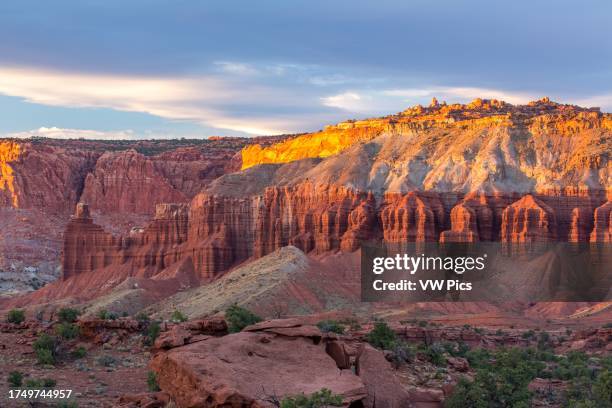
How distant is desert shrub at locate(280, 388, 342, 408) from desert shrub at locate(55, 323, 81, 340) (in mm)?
18084

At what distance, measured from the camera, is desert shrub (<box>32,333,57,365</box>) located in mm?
39438

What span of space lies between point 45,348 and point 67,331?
3.17 meters

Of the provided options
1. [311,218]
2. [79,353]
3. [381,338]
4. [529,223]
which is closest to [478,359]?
[381,338]

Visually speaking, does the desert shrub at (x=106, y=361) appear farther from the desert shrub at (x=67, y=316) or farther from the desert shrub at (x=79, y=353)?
the desert shrub at (x=67, y=316)

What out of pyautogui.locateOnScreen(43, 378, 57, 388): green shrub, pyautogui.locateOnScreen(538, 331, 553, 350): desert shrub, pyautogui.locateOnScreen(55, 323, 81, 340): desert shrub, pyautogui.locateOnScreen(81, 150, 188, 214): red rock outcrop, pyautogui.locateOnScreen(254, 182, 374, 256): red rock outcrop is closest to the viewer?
pyautogui.locateOnScreen(43, 378, 57, 388): green shrub

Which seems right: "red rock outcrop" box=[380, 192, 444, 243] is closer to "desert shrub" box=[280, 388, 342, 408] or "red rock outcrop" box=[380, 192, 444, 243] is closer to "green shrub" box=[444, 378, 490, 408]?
"green shrub" box=[444, 378, 490, 408]

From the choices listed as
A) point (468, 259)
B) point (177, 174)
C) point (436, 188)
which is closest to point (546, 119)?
point (436, 188)

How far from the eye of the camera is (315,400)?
88.6ft

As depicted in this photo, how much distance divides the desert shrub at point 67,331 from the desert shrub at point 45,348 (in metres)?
1.47

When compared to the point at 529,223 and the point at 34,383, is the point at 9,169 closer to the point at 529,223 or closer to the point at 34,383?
the point at 529,223

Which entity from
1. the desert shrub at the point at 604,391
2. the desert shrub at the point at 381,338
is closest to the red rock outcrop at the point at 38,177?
the desert shrub at the point at 381,338

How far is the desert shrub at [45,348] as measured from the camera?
39.4 metres

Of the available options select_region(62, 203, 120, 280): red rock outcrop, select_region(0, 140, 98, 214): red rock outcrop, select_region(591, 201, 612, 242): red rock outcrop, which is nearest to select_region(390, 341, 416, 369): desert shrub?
select_region(591, 201, 612, 242): red rock outcrop

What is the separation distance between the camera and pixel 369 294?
9838cm
